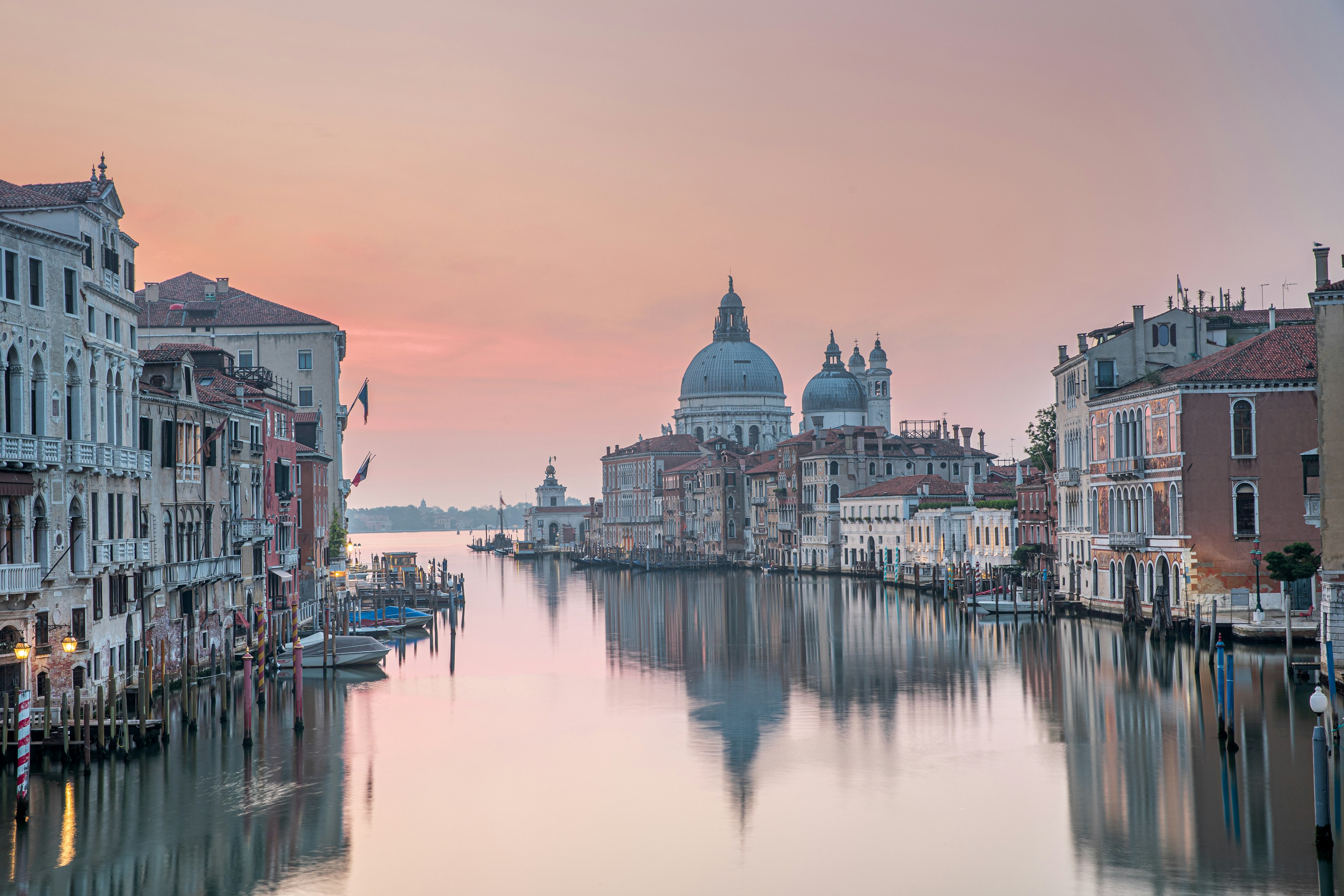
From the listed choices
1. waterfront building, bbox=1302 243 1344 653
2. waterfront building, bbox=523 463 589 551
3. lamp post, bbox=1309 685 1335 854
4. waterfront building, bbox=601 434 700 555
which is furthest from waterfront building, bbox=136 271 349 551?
waterfront building, bbox=523 463 589 551

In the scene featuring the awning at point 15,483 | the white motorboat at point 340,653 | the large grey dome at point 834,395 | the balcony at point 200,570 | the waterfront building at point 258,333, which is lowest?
the white motorboat at point 340,653

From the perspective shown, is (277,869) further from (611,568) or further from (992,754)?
(611,568)

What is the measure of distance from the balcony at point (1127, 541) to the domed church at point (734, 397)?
81069 millimetres

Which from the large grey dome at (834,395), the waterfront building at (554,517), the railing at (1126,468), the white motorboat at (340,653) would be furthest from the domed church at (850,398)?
the white motorboat at (340,653)

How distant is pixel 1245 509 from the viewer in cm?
3766

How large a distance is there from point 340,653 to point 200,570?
538 cm

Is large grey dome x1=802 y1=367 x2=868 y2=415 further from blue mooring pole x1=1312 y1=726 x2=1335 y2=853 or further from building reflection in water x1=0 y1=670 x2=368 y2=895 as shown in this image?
blue mooring pole x1=1312 y1=726 x2=1335 y2=853

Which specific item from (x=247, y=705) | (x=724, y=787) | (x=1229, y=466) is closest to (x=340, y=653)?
(x=247, y=705)

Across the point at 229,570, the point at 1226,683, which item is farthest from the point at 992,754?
the point at 229,570

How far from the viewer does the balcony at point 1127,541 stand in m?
40.3

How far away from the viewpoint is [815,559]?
82562 millimetres

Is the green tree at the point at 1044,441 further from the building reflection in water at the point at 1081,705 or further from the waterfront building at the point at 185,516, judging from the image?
the waterfront building at the point at 185,516

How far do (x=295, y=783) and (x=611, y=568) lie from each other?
82042 millimetres

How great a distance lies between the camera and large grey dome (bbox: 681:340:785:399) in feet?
415
